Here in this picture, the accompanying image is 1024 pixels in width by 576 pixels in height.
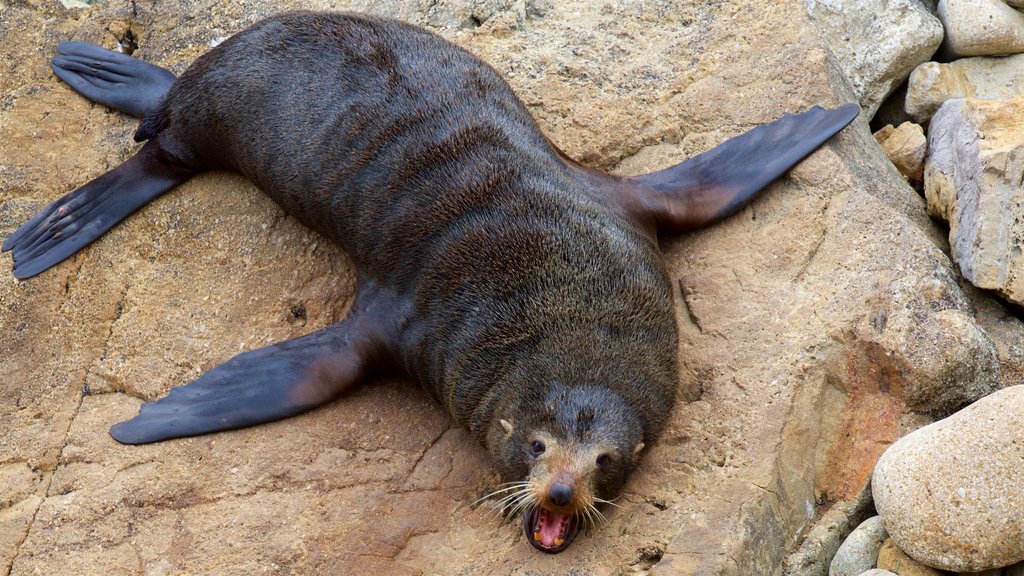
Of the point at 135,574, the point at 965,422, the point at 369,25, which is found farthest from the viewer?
the point at 369,25

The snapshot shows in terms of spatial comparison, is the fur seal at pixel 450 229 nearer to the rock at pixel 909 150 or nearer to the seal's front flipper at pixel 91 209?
the seal's front flipper at pixel 91 209

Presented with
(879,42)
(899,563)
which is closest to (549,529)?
(899,563)

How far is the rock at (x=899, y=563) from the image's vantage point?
4.87 meters

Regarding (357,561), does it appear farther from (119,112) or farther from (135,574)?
(119,112)

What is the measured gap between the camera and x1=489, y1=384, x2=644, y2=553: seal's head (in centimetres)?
513

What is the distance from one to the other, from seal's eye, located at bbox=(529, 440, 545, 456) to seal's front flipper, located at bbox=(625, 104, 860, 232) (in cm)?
169

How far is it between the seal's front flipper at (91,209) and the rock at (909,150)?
4740mm

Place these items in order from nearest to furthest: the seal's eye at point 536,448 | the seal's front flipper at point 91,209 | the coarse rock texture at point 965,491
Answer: the coarse rock texture at point 965,491 < the seal's eye at point 536,448 < the seal's front flipper at point 91,209

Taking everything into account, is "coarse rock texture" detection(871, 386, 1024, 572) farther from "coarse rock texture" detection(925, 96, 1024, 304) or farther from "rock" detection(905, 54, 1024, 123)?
"rock" detection(905, 54, 1024, 123)

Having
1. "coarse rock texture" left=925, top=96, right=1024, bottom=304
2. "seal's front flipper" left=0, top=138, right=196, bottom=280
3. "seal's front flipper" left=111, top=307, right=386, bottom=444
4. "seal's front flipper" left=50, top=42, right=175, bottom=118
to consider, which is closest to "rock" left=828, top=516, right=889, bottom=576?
"coarse rock texture" left=925, top=96, right=1024, bottom=304

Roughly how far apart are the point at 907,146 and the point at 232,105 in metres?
4.44

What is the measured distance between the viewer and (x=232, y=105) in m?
7.34

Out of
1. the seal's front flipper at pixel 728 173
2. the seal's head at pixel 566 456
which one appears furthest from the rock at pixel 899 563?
the seal's front flipper at pixel 728 173

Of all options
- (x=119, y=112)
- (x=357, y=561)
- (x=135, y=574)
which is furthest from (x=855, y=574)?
(x=119, y=112)
